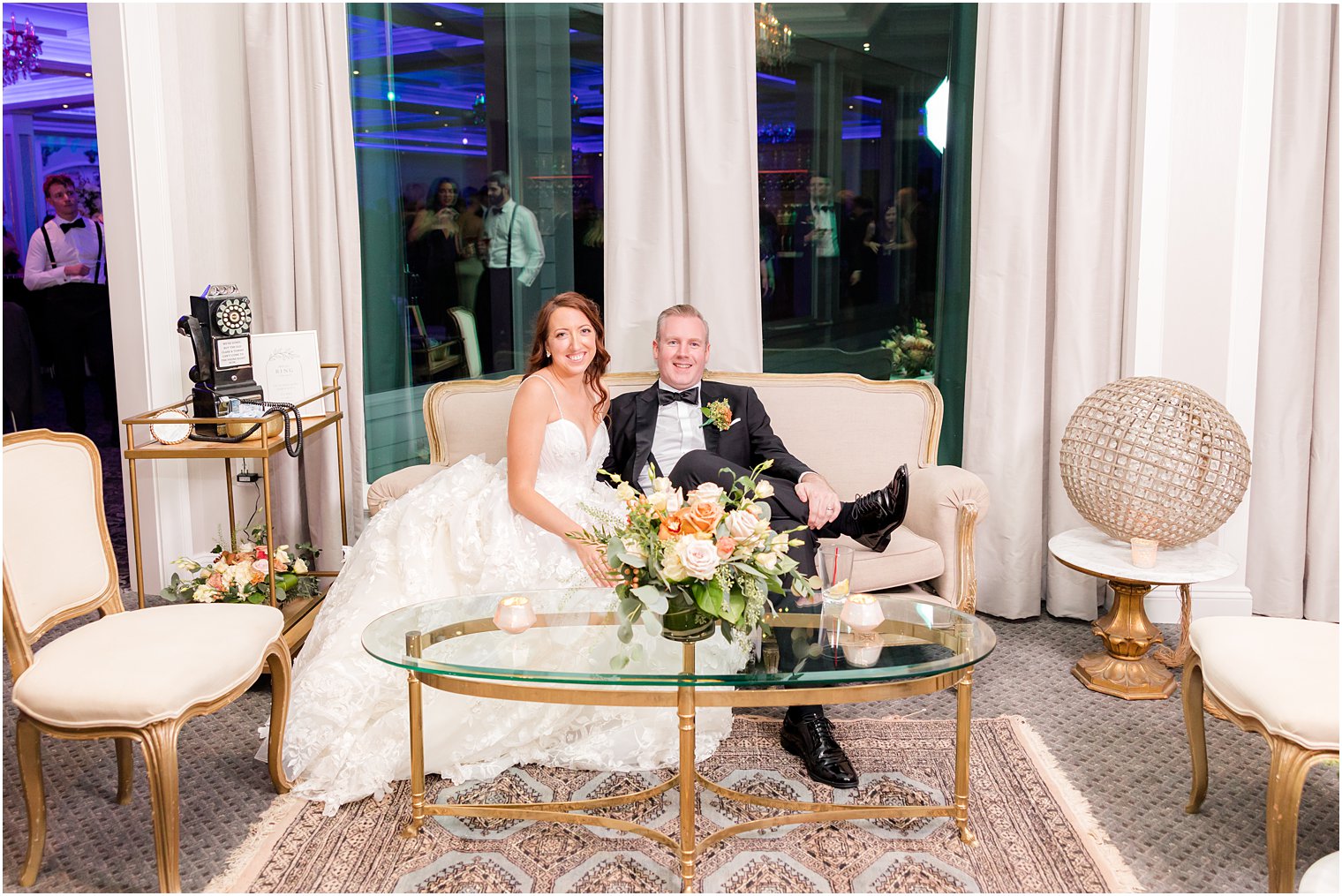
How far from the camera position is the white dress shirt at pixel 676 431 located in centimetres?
378

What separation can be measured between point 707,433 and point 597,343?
0.53 meters

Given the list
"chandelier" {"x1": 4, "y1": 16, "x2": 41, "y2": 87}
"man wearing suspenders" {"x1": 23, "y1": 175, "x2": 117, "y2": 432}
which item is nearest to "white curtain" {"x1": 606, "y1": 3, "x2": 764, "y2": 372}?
"man wearing suspenders" {"x1": 23, "y1": 175, "x2": 117, "y2": 432}

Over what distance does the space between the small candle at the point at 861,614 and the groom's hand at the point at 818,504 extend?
68 cm

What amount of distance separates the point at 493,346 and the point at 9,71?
691 cm

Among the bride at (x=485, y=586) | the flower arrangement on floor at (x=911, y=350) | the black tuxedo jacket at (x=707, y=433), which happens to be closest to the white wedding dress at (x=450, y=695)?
the bride at (x=485, y=586)

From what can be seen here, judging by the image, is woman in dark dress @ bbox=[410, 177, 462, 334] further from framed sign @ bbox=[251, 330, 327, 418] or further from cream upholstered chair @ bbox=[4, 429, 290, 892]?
cream upholstered chair @ bbox=[4, 429, 290, 892]

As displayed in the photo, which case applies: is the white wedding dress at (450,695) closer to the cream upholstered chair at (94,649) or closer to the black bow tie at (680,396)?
the cream upholstered chair at (94,649)

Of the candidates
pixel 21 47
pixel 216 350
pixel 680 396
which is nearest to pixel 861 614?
pixel 680 396

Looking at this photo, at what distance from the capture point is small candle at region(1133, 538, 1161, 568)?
3.53 m

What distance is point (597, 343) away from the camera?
3.56m

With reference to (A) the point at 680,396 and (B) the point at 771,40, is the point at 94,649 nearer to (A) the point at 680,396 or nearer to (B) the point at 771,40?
(A) the point at 680,396

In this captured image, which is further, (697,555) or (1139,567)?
(1139,567)

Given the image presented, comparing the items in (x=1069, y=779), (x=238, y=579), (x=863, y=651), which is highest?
(x=863, y=651)

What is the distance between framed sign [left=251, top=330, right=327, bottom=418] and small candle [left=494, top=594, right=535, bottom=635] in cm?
177
